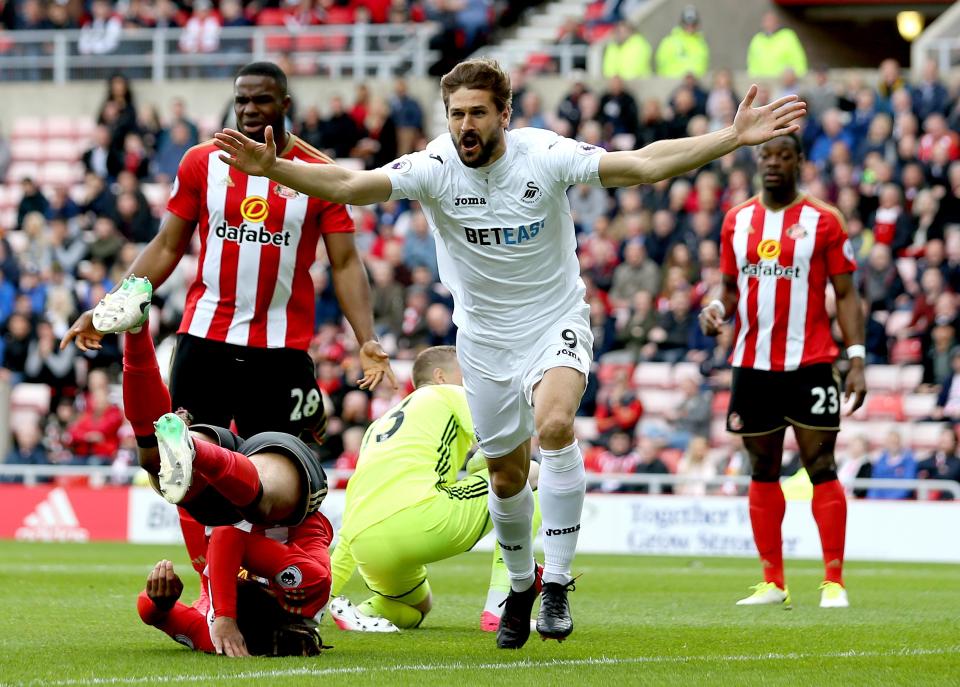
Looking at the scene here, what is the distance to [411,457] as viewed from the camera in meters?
8.40

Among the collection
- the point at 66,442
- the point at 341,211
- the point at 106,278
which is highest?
the point at 341,211

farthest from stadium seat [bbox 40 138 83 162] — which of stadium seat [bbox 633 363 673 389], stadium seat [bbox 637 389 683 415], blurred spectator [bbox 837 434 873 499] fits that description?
blurred spectator [bbox 837 434 873 499]

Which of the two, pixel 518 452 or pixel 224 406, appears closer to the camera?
pixel 518 452

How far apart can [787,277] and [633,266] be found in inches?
378

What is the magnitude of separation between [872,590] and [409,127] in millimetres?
13308

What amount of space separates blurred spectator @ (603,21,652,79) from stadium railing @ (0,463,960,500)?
733 centimetres

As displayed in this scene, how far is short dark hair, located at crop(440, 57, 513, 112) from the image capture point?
688cm

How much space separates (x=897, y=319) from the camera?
18.0 meters

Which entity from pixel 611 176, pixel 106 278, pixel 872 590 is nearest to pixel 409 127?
pixel 106 278

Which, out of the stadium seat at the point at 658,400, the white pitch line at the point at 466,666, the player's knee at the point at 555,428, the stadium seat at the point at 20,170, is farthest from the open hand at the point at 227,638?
the stadium seat at the point at 20,170

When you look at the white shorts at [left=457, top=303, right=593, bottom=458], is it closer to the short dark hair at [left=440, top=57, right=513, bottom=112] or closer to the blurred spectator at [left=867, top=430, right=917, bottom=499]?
the short dark hair at [left=440, top=57, right=513, bottom=112]

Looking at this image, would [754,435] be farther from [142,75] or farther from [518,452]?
[142,75]

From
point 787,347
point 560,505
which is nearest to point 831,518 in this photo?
point 787,347

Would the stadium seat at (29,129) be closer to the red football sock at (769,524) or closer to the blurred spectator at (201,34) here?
the blurred spectator at (201,34)
